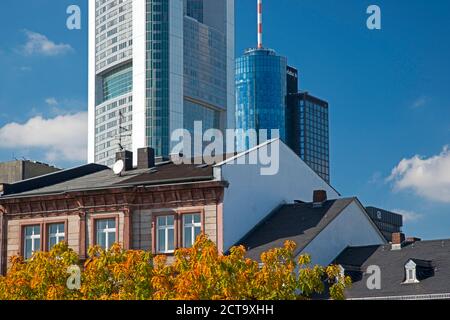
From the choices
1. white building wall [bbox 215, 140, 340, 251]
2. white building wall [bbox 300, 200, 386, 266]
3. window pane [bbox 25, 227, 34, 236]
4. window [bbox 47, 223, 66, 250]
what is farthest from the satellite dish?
white building wall [bbox 300, 200, 386, 266]

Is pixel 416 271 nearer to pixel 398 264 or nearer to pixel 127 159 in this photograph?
pixel 398 264

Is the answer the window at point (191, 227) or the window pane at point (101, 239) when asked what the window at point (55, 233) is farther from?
the window at point (191, 227)

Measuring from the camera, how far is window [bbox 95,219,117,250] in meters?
55.3

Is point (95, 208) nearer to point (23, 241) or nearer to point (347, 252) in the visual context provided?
point (23, 241)

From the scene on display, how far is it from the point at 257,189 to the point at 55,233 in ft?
40.1

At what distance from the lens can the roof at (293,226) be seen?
5284 centimetres

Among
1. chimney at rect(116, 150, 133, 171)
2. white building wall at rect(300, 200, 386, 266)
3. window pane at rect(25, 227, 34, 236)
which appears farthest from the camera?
chimney at rect(116, 150, 133, 171)

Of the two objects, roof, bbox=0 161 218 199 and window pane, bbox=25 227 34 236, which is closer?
roof, bbox=0 161 218 199

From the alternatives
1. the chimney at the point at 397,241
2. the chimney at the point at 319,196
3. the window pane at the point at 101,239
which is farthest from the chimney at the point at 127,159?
the chimney at the point at 397,241

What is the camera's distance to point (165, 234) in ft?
176

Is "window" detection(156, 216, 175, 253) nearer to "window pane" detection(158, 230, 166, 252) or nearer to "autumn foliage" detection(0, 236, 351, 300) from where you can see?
"window pane" detection(158, 230, 166, 252)

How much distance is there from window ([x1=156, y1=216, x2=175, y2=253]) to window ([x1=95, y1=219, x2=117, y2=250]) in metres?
2.81

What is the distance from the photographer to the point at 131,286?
33.2 metres
